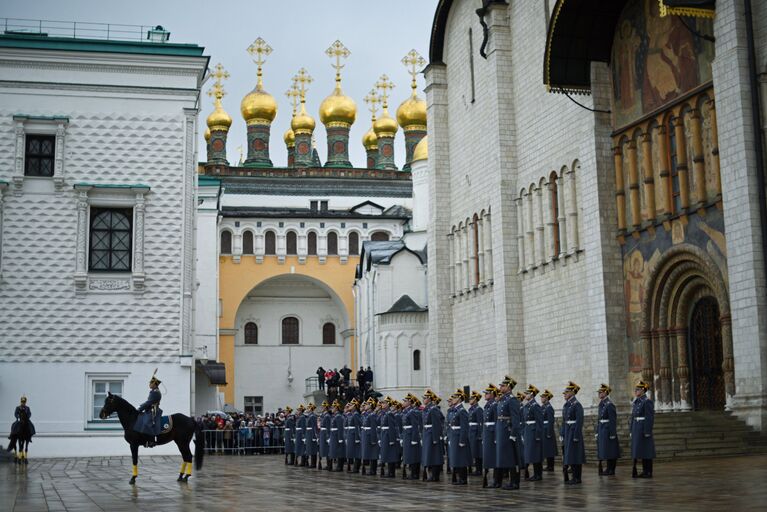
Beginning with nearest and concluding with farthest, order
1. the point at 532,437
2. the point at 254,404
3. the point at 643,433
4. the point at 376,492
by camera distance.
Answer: the point at 376,492
the point at 643,433
the point at 532,437
the point at 254,404

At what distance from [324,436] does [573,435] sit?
7.75 meters

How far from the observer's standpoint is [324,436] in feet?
74.5

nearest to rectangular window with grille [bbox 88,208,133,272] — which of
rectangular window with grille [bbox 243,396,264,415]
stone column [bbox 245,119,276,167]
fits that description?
rectangular window with grille [bbox 243,396,264,415]

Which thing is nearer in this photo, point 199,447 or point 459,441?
point 459,441

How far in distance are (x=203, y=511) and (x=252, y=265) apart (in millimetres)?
41936

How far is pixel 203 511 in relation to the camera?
12.1 metres

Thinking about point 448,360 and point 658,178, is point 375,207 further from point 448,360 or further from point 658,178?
point 658,178

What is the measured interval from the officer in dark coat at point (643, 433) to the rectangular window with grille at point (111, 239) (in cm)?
1595

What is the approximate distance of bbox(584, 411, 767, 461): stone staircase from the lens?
18938 mm

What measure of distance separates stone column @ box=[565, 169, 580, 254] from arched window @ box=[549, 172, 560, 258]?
89 centimetres

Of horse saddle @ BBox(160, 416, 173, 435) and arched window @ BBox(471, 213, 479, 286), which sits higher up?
arched window @ BBox(471, 213, 479, 286)

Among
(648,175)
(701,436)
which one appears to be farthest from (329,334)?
(701,436)

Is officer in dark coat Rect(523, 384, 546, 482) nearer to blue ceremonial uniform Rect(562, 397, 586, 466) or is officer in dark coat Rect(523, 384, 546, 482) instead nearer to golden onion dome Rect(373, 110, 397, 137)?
blue ceremonial uniform Rect(562, 397, 586, 466)

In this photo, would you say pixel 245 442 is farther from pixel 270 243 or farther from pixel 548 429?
pixel 270 243
